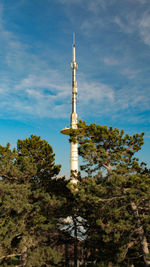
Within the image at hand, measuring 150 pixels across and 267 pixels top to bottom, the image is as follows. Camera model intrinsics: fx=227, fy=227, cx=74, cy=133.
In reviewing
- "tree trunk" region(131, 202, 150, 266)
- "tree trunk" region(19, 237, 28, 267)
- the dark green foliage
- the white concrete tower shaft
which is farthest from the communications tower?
"tree trunk" region(131, 202, 150, 266)

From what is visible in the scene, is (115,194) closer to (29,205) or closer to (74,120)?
(29,205)

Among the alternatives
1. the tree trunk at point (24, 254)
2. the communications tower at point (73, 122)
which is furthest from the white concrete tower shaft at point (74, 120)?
the tree trunk at point (24, 254)

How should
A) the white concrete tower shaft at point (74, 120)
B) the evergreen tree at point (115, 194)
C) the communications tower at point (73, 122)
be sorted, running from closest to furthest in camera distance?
A: 1. the evergreen tree at point (115, 194)
2. the communications tower at point (73, 122)
3. the white concrete tower shaft at point (74, 120)

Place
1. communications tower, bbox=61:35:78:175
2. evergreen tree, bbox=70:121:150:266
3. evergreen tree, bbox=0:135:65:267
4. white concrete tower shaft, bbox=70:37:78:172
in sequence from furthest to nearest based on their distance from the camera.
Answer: white concrete tower shaft, bbox=70:37:78:172, communications tower, bbox=61:35:78:175, evergreen tree, bbox=0:135:65:267, evergreen tree, bbox=70:121:150:266

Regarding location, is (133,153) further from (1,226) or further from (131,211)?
(1,226)

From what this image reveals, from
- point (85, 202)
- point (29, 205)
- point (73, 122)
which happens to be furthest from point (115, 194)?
point (73, 122)

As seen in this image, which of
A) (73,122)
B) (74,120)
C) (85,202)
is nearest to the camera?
(85,202)

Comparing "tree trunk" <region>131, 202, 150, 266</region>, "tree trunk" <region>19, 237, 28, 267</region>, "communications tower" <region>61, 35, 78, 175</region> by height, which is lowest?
Result: "tree trunk" <region>19, 237, 28, 267</region>

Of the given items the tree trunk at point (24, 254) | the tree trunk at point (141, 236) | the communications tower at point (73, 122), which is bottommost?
the tree trunk at point (24, 254)

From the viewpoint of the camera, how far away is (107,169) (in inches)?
559

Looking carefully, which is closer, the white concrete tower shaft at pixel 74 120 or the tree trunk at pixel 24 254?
the tree trunk at pixel 24 254

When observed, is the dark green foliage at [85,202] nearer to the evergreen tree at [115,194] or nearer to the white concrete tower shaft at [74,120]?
the evergreen tree at [115,194]

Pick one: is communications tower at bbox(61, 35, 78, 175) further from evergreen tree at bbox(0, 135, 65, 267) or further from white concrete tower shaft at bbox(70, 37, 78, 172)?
evergreen tree at bbox(0, 135, 65, 267)

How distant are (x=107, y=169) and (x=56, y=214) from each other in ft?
20.2
